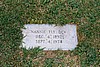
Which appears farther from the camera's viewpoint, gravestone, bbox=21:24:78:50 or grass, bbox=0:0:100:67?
gravestone, bbox=21:24:78:50

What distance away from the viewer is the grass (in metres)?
4.34

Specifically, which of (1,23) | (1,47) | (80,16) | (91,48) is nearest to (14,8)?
(1,23)

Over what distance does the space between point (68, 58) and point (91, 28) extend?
64cm

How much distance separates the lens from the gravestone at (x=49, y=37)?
176 inches

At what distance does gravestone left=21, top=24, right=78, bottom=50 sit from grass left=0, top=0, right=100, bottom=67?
73 millimetres

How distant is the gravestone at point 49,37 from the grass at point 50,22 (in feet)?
0.24

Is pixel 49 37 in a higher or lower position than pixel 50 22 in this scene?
lower

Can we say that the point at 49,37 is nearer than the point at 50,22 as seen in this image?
Yes

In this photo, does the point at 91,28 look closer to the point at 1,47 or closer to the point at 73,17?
the point at 73,17

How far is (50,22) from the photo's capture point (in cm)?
464

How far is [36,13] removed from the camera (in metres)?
4.72

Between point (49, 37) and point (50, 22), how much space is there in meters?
0.27

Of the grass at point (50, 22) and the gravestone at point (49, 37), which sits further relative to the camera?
the gravestone at point (49, 37)

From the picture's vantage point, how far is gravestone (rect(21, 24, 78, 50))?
4461mm
